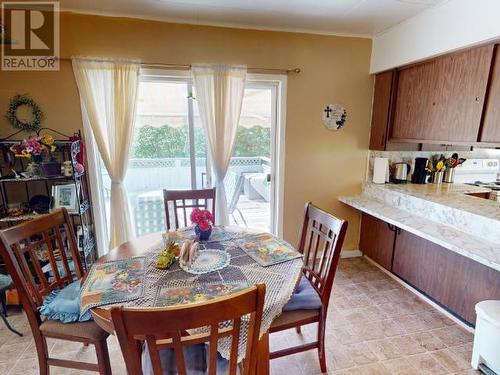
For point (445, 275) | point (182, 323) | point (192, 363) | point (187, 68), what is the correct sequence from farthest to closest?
1. point (187, 68)
2. point (445, 275)
3. point (192, 363)
4. point (182, 323)

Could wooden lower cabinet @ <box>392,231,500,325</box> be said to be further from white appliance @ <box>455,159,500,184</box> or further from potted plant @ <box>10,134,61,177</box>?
potted plant @ <box>10,134,61,177</box>

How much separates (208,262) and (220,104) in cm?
162

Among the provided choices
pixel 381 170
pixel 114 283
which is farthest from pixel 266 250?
pixel 381 170

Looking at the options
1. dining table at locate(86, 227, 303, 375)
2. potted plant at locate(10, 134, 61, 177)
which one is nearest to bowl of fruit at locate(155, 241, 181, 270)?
dining table at locate(86, 227, 303, 375)

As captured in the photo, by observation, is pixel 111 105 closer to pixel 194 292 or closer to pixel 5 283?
pixel 5 283

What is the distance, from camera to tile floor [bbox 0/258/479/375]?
176 cm

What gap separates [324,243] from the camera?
5.73 ft

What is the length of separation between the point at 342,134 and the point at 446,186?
1207 mm

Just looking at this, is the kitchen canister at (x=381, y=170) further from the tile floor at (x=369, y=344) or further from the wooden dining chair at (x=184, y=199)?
the wooden dining chair at (x=184, y=199)

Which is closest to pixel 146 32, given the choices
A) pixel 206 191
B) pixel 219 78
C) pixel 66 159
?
pixel 219 78

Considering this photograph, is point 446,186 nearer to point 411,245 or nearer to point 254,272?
point 411,245

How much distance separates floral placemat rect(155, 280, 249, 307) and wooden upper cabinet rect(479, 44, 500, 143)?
204 centimetres

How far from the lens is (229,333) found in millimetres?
931

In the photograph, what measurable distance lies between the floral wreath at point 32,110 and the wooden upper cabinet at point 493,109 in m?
3.54
